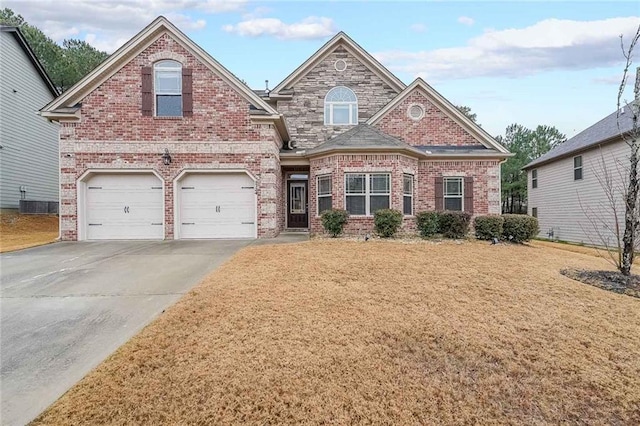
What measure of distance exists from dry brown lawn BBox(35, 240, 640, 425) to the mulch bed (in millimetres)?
508

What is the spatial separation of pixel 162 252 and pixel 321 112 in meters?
9.68

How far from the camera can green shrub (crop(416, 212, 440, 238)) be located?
37.3 feet

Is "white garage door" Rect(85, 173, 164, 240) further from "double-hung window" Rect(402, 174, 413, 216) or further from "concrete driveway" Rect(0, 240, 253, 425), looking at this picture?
"double-hung window" Rect(402, 174, 413, 216)

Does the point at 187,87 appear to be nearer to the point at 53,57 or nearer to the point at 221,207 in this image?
the point at 221,207

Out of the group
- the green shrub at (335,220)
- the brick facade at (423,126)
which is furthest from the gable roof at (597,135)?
the green shrub at (335,220)

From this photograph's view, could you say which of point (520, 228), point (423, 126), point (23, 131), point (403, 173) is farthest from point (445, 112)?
point (23, 131)

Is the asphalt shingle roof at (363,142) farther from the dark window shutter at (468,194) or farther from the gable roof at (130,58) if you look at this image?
the dark window shutter at (468,194)

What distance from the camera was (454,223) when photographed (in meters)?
11.3

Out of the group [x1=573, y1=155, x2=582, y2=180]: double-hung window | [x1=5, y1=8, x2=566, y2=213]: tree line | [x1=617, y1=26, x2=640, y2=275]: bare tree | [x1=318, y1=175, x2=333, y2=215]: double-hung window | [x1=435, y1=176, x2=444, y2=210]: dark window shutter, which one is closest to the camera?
[x1=617, y1=26, x2=640, y2=275]: bare tree

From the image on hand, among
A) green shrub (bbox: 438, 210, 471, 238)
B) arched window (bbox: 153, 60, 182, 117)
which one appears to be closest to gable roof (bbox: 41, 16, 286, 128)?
arched window (bbox: 153, 60, 182, 117)

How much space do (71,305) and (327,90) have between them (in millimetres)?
13441

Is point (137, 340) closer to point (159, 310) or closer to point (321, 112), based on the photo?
point (159, 310)

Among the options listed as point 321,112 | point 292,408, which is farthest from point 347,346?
point 321,112

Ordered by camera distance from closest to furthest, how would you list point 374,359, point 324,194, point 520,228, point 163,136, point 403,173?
point 374,359, point 520,228, point 163,136, point 403,173, point 324,194
